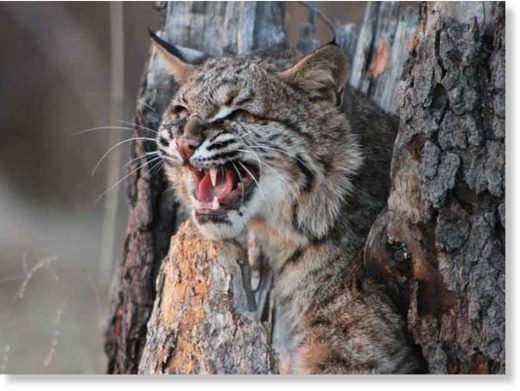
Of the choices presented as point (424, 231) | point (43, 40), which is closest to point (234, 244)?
point (424, 231)

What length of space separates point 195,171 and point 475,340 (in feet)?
2.90

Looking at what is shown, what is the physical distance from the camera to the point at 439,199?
230 centimetres

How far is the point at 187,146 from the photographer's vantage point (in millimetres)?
2484

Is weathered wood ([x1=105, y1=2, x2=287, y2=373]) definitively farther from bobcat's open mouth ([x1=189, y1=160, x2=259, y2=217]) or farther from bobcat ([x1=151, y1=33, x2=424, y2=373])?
bobcat's open mouth ([x1=189, y1=160, x2=259, y2=217])

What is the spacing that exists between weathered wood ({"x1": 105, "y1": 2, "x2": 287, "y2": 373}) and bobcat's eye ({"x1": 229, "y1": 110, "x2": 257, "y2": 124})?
0.52 meters

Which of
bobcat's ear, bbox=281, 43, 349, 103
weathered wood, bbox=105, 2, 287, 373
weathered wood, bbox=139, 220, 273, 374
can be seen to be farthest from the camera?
weathered wood, bbox=105, 2, 287, 373

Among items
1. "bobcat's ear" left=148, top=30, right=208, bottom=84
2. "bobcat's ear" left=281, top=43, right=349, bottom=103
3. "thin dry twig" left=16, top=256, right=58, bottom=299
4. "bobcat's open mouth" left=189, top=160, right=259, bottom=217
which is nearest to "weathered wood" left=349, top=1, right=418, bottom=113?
"bobcat's ear" left=281, top=43, right=349, bottom=103

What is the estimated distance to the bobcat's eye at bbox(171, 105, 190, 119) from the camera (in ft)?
8.72

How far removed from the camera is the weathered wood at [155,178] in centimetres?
310

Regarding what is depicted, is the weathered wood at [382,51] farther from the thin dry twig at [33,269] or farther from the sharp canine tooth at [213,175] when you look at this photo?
the thin dry twig at [33,269]

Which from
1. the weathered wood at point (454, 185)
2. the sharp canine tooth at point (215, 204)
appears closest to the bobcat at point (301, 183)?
the sharp canine tooth at point (215, 204)

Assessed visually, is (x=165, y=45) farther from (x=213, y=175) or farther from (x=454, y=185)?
(x=454, y=185)

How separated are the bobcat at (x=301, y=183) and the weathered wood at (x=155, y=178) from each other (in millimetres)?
280

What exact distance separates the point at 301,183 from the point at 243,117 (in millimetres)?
264
